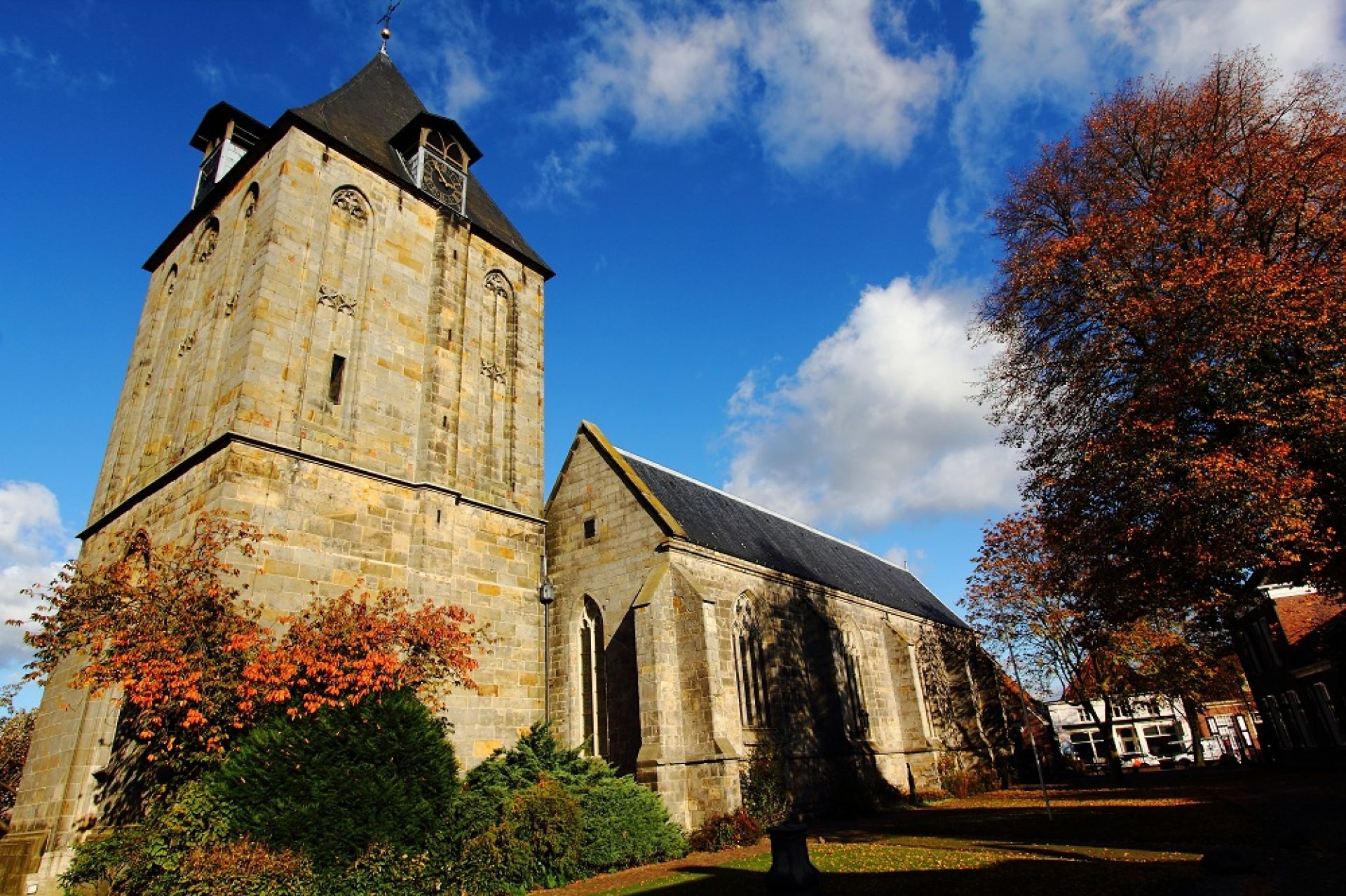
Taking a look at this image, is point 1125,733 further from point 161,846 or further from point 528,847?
point 161,846

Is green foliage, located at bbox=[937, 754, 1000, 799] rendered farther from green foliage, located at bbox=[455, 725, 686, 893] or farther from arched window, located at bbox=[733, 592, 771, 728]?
green foliage, located at bbox=[455, 725, 686, 893]

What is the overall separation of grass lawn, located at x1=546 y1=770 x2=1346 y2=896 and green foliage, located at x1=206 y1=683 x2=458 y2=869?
323cm

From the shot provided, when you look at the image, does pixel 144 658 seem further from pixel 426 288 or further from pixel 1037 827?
pixel 1037 827

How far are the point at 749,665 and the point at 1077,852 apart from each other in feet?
30.2

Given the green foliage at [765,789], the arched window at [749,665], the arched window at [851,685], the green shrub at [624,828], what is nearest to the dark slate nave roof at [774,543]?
the arched window at [749,665]

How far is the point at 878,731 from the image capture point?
23812 millimetres

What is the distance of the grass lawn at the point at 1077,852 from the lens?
30.4ft

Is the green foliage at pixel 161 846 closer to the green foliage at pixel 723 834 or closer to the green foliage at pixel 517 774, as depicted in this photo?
the green foliage at pixel 517 774

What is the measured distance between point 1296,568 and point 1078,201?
10098mm

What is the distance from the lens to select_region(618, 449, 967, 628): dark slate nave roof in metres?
21.2

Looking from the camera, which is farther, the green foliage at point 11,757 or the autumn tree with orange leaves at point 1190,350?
the green foliage at point 11,757

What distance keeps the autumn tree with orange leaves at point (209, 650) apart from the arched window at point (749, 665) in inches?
340

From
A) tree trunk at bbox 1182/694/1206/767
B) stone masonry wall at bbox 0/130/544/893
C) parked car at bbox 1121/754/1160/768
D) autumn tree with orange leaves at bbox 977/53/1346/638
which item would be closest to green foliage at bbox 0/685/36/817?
stone masonry wall at bbox 0/130/544/893

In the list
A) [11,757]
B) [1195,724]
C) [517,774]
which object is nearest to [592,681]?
[517,774]
